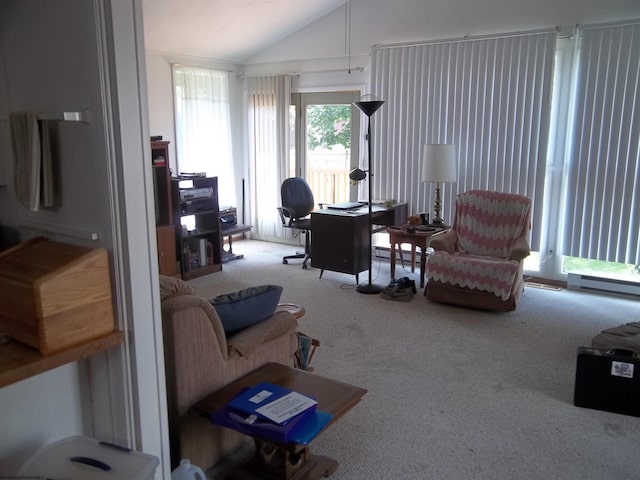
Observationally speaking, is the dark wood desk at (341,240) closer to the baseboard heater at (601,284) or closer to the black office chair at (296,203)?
the black office chair at (296,203)

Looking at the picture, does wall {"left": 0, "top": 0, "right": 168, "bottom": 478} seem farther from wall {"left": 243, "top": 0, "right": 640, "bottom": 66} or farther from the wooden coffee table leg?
wall {"left": 243, "top": 0, "right": 640, "bottom": 66}

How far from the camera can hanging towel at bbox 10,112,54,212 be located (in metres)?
1.71

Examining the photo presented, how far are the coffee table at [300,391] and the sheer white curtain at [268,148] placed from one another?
4.75 metres

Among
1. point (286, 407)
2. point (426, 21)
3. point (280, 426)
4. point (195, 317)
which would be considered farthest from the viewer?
point (426, 21)

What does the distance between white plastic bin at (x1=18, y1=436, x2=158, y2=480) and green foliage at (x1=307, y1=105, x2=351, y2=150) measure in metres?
5.19

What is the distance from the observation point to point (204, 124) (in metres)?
6.62

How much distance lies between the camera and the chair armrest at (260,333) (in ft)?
7.88

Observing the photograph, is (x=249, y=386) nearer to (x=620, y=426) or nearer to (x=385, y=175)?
(x=620, y=426)

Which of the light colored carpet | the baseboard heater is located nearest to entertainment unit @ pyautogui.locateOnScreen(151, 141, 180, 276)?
the light colored carpet

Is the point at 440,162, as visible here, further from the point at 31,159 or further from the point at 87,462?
the point at 87,462

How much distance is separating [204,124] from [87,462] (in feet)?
17.8

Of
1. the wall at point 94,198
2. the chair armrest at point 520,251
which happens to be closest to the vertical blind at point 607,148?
the chair armrest at point 520,251

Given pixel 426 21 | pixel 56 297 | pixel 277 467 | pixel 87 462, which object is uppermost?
pixel 426 21

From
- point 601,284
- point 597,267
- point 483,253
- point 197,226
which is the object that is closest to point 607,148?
point 597,267
